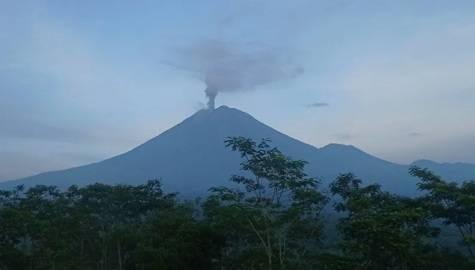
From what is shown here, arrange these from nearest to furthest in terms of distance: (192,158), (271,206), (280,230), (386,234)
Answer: (386,234) → (280,230) → (271,206) → (192,158)

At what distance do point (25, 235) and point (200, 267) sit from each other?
7.05 meters

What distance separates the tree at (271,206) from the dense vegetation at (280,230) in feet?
0.10

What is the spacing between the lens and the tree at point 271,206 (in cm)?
1490

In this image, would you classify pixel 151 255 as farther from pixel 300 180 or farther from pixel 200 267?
pixel 300 180

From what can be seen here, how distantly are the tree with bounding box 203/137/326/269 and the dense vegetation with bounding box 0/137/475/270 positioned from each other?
0.10 ft

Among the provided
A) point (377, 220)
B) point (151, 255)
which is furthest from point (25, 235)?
point (377, 220)

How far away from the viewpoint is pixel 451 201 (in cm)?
1459

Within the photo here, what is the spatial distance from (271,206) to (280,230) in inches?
29.2

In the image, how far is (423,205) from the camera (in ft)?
49.3

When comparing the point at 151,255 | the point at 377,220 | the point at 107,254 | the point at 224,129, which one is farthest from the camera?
the point at 224,129

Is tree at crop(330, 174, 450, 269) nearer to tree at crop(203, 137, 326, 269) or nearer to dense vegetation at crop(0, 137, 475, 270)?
dense vegetation at crop(0, 137, 475, 270)

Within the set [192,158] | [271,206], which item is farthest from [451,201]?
[192,158]

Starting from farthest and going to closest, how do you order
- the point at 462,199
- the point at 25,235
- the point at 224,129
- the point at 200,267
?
the point at 224,129 → the point at 25,235 → the point at 200,267 → the point at 462,199

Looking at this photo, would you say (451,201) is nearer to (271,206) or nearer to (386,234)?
(386,234)
